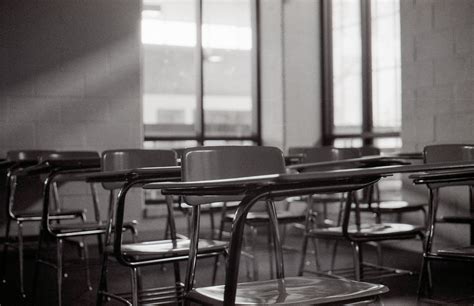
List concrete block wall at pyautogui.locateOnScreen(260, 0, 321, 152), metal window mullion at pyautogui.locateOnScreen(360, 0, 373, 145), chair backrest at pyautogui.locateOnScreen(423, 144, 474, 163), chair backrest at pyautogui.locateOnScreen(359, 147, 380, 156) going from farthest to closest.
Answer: concrete block wall at pyautogui.locateOnScreen(260, 0, 321, 152), metal window mullion at pyautogui.locateOnScreen(360, 0, 373, 145), chair backrest at pyautogui.locateOnScreen(359, 147, 380, 156), chair backrest at pyautogui.locateOnScreen(423, 144, 474, 163)

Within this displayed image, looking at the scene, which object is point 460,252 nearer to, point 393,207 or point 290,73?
point 393,207

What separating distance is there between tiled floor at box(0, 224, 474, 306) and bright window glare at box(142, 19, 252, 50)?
79.9 inches

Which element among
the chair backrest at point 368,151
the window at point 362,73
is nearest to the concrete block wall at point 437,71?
the window at point 362,73

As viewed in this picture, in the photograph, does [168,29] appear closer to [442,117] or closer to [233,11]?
[233,11]

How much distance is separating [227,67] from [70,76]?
61.0 inches

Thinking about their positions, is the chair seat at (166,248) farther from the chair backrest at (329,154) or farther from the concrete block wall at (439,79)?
the concrete block wall at (439,79)

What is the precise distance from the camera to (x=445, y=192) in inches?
179

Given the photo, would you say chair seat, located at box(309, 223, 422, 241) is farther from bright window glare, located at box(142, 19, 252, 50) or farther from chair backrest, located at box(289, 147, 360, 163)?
bright window glare, located at box(142, 19, 252, 50)

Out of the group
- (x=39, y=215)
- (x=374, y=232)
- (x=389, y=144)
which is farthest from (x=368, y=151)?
(x=39, y=215)

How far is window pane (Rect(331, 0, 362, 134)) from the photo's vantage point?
5.94 metres

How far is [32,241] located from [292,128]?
2.61m

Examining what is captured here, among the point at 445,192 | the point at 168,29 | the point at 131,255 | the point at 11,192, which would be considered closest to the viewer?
the point at 131,255

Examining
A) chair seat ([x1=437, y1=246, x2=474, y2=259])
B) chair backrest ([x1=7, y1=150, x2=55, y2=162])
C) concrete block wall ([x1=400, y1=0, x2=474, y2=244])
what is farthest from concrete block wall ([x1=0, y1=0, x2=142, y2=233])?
chair seat ([x1=437, y1=246, x2=474, y2=259])

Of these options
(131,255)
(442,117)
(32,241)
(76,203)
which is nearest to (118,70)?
(76,203)
